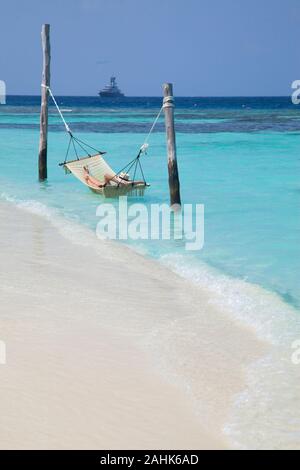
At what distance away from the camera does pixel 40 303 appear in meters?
6.59

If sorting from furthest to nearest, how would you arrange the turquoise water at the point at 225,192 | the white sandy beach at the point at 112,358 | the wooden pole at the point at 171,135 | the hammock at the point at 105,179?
1. the hammock at the point at 105,179
2. the wooden pole at the point at 171,135
3. the turquoise water at the point at 225,192
4. the white sandy beach at the point at 112,358

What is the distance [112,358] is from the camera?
17.6 feet

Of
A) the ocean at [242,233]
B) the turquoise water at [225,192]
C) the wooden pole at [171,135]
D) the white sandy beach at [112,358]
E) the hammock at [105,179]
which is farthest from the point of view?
the hammock at [105,179]

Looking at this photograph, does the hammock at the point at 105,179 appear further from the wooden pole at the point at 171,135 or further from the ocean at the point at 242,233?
the wooden pole at the point at 171,135

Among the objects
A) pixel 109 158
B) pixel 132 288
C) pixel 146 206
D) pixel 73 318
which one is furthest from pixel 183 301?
pixel 109 158

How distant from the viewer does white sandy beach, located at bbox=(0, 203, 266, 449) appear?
427 cm

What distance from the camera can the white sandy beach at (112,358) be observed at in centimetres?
427

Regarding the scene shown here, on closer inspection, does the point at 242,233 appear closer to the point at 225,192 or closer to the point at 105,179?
the point at 105,179

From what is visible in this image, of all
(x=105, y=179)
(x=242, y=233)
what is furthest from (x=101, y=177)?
(x=242, y=233)

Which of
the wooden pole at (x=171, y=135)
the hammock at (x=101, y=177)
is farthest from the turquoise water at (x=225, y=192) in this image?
the wooden pole at (x=171, y=135)

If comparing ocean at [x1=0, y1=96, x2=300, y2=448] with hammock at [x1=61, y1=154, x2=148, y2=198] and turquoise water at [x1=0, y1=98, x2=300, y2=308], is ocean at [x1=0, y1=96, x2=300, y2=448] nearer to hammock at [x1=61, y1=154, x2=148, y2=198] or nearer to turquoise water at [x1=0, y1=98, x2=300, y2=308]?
turquoise water at [x1=0, y1=98, x2=300, y2=308]

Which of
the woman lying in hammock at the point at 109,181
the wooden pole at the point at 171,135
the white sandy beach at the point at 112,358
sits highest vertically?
the wooden pole at the point at 171,135
